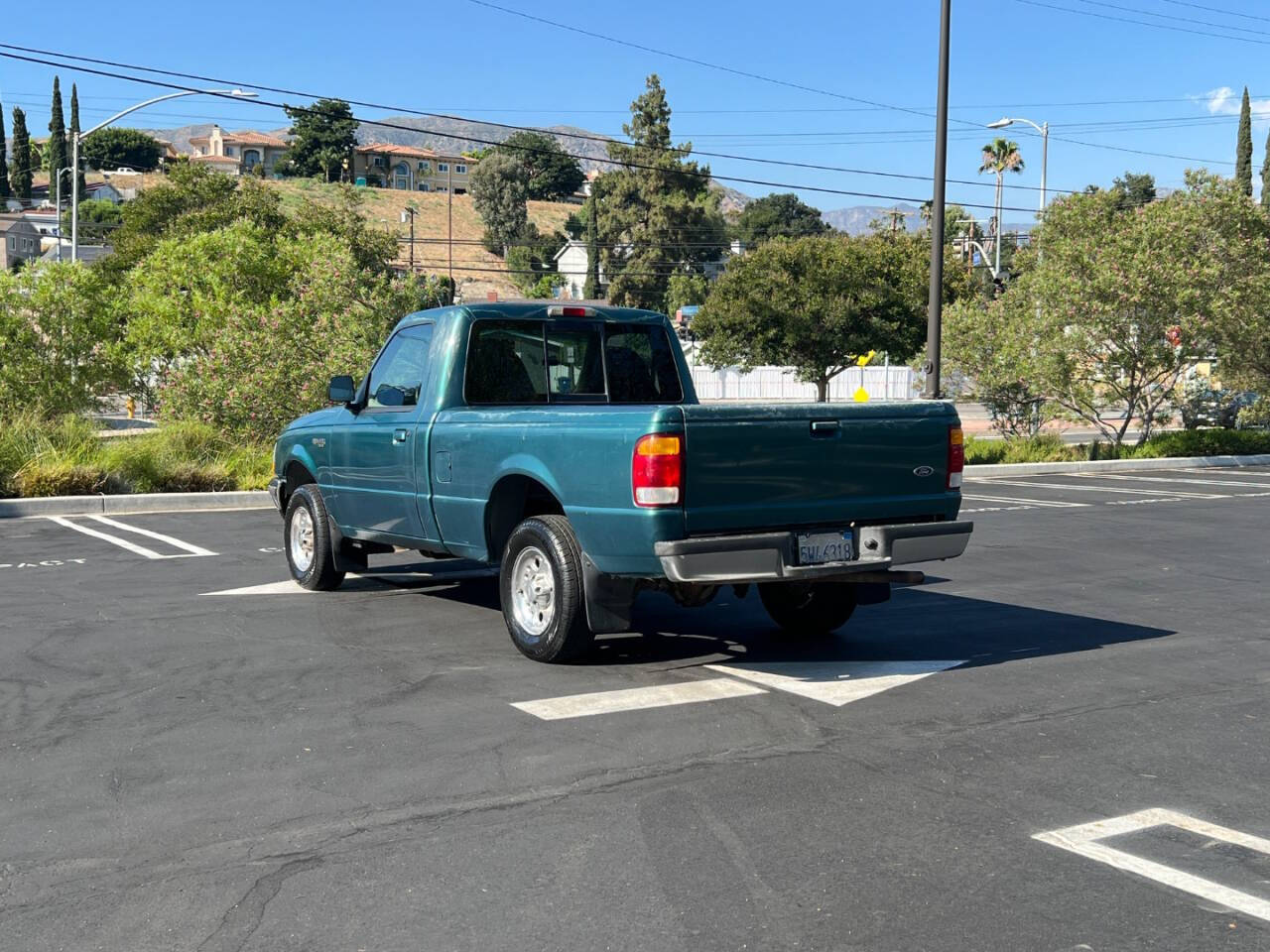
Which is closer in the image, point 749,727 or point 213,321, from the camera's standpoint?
point 749,727

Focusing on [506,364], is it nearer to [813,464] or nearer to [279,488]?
[813,464]

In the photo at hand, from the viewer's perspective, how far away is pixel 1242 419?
109 ft

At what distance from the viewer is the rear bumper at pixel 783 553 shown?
6895 millimetres

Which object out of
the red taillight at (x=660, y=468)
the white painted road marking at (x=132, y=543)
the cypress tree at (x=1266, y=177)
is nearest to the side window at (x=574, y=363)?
the red taillight at (x=660, y=468)

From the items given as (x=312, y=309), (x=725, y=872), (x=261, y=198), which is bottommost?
(x=725, y=872)

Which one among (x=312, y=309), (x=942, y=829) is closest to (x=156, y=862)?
(x=942, y=829)

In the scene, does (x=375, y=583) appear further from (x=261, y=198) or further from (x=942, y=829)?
(x=261, y=198)

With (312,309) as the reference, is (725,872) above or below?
below

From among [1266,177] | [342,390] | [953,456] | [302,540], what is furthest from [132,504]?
[1266,177]

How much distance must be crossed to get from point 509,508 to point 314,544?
283cm

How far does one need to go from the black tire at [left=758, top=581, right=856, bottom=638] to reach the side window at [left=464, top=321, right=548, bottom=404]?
6.87 feet

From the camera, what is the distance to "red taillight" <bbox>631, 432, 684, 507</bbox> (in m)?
6.84

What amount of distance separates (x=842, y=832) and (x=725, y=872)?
64 cm

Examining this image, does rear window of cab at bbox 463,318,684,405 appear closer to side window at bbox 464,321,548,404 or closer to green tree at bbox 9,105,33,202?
side window at bbox 464,321,548,404
